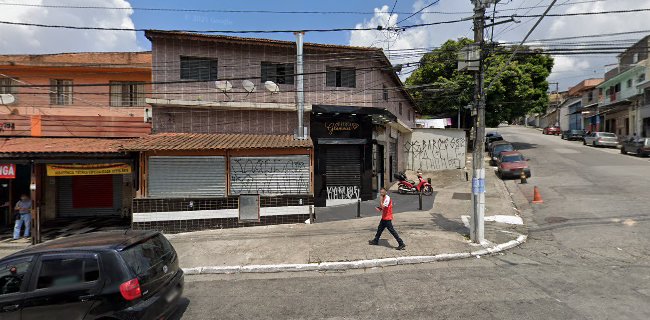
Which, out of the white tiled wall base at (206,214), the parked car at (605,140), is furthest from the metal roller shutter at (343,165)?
the parked car at (605,140)

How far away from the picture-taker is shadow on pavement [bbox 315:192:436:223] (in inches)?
496

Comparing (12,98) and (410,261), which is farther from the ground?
(12,98)

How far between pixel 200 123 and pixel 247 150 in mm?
3019

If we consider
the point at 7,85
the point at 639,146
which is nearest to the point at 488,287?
the point at 7,85

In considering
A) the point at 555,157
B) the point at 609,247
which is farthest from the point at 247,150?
the point at 555,157

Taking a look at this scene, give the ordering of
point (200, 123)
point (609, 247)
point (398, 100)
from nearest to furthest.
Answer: point (609, 247) → point (200, 123) → point (398, 100)

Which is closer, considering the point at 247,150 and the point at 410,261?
the point at 410,261

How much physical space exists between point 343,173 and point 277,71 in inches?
200

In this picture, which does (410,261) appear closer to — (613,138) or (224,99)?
(224,99)

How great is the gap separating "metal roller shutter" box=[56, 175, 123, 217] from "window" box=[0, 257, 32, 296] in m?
11.9

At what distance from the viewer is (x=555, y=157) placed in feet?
83.8

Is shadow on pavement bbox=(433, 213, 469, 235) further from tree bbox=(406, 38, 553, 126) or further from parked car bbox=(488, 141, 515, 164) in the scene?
tree bbox=(406, 38, 553, 126)

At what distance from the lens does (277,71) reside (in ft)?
46.6

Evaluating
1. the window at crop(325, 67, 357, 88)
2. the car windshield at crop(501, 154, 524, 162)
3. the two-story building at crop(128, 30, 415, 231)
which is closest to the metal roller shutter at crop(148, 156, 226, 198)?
the two-story building at crop(128, 30, 415, 231)
